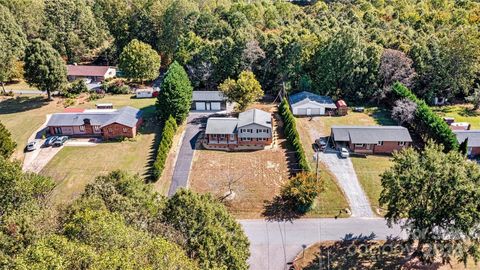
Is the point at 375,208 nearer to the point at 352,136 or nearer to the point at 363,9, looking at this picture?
the point at 352,136

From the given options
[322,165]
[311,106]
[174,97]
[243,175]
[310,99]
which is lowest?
[243,175]

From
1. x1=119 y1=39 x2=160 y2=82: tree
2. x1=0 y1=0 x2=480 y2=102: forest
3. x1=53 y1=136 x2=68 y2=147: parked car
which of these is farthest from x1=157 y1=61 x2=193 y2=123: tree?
x1=119 y1=39 x2=160 y2=82: tree

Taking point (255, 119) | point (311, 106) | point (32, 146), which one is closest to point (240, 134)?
point (255, 119)

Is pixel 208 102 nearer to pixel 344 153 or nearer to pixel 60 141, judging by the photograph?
pixel 60 141

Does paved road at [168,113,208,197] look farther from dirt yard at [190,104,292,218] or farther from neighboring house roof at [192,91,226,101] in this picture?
neighboring house roof at [192,91,226,101]

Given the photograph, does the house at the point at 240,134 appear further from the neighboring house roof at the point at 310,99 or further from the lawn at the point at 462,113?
the lawn at the point at 462,113

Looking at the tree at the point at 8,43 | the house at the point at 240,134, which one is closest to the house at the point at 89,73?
the tree at the point at 8,43
